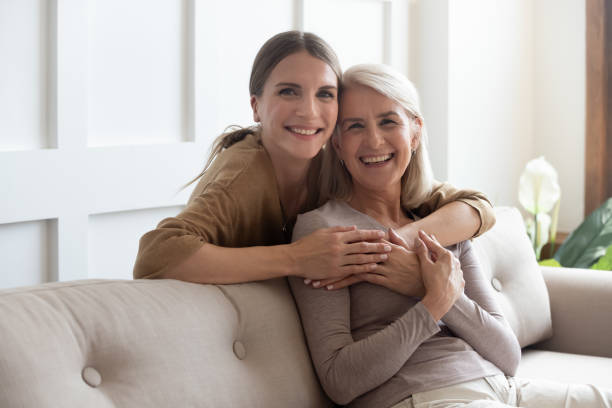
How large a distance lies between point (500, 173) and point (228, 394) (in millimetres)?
2481

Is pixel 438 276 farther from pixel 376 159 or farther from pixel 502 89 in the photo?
pixel 502 89

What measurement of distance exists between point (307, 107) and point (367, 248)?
1.12 feet

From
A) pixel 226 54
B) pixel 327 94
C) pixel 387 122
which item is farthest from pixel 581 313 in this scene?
pixel 226 54

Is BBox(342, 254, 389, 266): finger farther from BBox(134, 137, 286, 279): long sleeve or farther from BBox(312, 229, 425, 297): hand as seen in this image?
BBox(134, 137, 286, 279): long sleeve

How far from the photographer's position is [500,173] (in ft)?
11.2

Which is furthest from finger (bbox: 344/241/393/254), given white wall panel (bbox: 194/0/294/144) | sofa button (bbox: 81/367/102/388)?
white wall panel (bbox: 194/0/294/144)

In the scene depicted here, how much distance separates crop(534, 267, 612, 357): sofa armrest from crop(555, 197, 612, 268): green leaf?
2.02ft

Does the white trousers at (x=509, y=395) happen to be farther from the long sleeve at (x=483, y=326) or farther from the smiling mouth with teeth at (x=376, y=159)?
the smiling mouth with teeth at (x=376, y=159)

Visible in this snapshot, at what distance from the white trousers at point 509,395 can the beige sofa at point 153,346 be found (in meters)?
0.22

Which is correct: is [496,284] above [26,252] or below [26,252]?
below

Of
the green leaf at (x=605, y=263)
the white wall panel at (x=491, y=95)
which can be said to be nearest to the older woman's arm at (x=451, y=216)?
the green leaf at (x=605, y=263)

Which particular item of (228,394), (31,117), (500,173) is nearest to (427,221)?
(228,394)

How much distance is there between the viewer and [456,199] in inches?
67.9

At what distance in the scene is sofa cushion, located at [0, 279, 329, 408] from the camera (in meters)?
1.00
